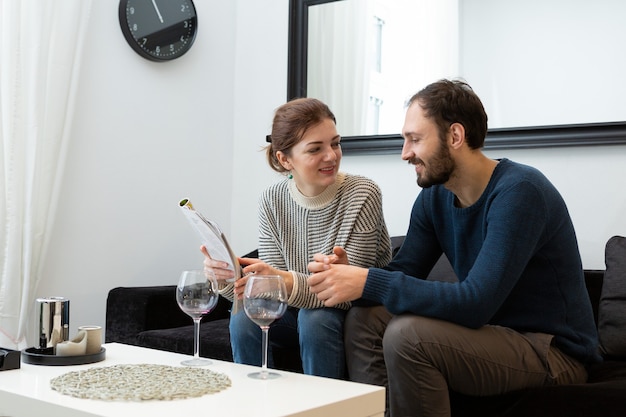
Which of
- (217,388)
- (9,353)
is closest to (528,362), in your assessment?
(217,388)

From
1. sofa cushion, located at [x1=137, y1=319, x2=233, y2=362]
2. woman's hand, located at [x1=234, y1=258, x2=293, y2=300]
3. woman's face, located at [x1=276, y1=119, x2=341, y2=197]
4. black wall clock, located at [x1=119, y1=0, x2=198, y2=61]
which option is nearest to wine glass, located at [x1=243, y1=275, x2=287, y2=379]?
woman's hand, located at [x1=234, y1=258, x2=293, y2=300]

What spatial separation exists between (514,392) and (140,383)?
88 centimetres

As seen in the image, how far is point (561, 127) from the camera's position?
2729 mm

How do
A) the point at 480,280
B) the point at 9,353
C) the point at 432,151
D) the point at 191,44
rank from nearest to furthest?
the point at 9,353, the point at 480,280, the point at 432,151, the point at 191,44

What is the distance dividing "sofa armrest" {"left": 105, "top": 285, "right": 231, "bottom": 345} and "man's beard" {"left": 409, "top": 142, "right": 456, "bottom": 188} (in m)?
1.11

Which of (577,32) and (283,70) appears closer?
(577,32)

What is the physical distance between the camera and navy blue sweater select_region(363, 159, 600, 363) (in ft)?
5.63

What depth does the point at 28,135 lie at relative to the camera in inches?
109

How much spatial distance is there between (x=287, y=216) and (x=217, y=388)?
3.15 feet

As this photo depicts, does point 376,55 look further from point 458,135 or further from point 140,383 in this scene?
point 140,383

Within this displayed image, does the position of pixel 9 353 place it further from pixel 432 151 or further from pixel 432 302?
pixel 432 151

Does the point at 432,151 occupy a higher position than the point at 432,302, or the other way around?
the point at 432,151

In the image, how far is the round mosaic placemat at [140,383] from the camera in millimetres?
1344

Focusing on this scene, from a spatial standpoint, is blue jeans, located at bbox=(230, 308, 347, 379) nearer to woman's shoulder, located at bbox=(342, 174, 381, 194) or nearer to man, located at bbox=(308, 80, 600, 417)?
man, located at bbox=(308, 80, 600, 417)
